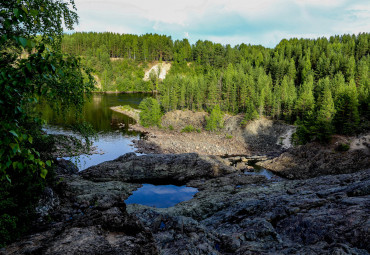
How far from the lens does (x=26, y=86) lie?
403 cm

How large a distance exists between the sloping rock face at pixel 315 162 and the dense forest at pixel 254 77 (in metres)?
4.33

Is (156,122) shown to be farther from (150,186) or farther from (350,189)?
(350,189)

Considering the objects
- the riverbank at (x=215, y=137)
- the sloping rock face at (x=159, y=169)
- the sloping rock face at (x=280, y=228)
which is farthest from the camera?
the riverbank at (x=215, y=137)

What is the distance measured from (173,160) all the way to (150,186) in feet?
18.8

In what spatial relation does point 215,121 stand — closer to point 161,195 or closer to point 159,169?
point 159,169

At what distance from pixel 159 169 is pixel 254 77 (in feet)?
265

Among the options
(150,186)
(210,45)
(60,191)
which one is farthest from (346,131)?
(210,45)

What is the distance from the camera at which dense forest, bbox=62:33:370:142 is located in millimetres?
50656

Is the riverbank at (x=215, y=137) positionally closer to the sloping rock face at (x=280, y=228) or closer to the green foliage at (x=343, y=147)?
the green foliage at (x=343, y=147)

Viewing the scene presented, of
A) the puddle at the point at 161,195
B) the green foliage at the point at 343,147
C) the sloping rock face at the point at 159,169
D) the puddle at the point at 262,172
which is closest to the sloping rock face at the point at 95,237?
the puddle at the point at 161,195

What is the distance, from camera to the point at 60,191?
20.5 metres

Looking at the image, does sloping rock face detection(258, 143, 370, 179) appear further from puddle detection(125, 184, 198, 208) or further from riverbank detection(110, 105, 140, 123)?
riverbank detection(110, 105, 140, 123)

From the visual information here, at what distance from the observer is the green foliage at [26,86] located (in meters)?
3.33

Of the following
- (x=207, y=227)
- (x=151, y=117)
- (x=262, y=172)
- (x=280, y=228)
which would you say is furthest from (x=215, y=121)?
(x=280, y=228)
